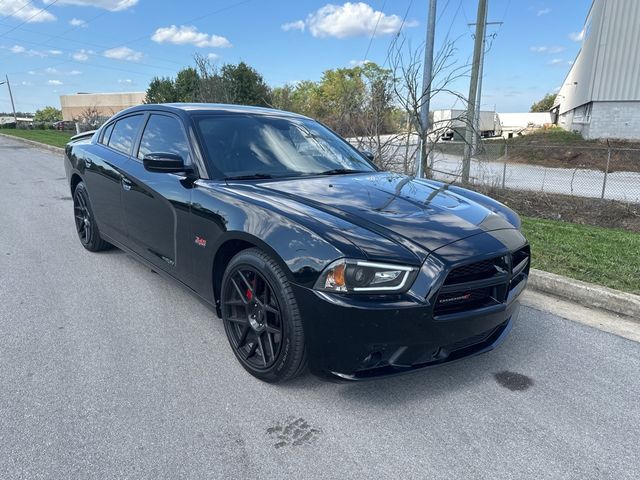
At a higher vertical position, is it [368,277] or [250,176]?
[250,176]

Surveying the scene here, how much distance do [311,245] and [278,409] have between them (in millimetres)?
962

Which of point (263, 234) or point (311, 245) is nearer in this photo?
point (311, 245)

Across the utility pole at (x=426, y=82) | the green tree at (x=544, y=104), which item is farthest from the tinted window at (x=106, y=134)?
the green tree at (x=544, y=104)

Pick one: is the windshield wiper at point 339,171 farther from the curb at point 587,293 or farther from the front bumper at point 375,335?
the curb at point 587,293

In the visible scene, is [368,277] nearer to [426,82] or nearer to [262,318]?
[262,318]

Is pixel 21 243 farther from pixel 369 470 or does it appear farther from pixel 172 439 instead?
pixel 369 470

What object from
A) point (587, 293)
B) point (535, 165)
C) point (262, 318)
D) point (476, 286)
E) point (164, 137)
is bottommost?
point (535, 165)

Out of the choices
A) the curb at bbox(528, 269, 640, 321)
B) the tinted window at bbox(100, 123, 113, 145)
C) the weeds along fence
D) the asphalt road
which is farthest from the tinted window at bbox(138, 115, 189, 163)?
the weeds along fence

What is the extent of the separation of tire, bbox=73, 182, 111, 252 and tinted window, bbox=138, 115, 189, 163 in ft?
5.08

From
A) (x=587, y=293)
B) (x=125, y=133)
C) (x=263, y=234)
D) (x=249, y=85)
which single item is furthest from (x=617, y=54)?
(x=263, y=234)

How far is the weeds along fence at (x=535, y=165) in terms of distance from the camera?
30.5 feet

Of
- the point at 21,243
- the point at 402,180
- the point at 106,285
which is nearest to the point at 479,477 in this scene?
the point at 402,180

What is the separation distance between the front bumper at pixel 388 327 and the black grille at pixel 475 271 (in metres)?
0.03

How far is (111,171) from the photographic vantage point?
14.5ft
